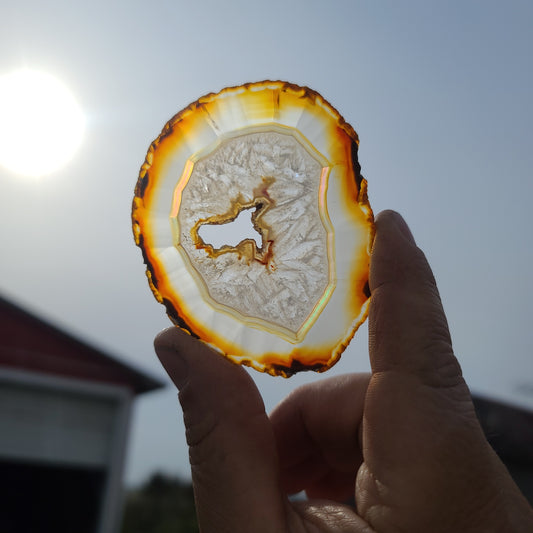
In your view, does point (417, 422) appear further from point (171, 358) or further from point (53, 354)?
point (53, 354)

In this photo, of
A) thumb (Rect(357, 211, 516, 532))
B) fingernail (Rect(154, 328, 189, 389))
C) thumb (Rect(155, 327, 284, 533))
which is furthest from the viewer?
fingernail (Rect(154, 328, 189, 389))

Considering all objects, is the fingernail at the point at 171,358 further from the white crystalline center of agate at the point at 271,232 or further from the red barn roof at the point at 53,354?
the red barn roof at the point at 53,354

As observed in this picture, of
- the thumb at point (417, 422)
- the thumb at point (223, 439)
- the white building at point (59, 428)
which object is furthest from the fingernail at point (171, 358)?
the white building at point (59, 428)

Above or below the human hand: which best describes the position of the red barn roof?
below

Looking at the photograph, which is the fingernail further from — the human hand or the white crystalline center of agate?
the white crystalline center of agate

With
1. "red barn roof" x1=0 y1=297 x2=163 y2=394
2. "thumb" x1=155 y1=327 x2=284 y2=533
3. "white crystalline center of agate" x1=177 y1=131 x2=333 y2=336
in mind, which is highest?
"white crystalline center of agate" x1=177 y1=131 x2=333 y2=336

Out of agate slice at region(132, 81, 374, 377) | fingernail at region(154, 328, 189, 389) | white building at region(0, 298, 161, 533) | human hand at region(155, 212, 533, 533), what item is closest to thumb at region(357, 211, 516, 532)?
human hand at region(155, 212, 533, 533)
